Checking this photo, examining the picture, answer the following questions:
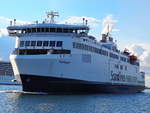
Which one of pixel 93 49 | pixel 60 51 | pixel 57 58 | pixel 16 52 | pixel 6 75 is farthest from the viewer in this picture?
pixel 6 75

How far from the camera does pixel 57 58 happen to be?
56.7 metres

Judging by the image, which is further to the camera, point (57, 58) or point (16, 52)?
point (16, 52)

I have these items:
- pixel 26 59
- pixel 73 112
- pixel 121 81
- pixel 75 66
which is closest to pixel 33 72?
pixel 26 59

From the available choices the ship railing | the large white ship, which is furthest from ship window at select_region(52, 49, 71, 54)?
the ship railing

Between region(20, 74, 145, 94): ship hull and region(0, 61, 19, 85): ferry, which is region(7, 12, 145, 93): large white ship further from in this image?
region(0, 61, 19, 85): ferry

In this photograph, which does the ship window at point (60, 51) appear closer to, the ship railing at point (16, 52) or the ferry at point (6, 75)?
the ship railing at point (16, 52)

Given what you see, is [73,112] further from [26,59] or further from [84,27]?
[84,27]

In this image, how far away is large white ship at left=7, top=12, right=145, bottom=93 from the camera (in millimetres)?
56750

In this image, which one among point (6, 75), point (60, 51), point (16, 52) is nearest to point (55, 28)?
point (60, 51)

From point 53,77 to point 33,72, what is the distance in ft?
9.73

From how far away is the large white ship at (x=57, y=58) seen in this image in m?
56.8

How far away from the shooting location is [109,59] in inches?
2864

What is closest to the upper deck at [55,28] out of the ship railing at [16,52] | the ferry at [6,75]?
the ship railing at [16,52]

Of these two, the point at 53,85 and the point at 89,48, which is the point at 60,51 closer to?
the point at 53,85
